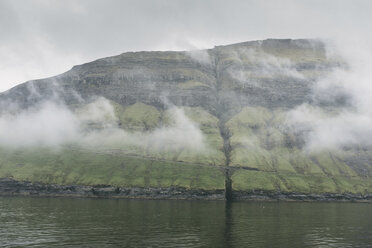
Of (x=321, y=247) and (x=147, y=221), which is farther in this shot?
(x=147, y=221)

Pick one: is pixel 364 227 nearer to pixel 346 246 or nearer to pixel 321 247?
pixel 346 246

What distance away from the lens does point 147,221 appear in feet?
326

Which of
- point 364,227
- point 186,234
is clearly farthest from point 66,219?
point 364,227

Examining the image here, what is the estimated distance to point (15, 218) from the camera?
101m

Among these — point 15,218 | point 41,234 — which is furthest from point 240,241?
point 15,218

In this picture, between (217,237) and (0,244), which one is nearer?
(0,244)

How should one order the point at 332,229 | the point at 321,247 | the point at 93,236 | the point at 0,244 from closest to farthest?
the point at 0,244, the point at 321,247, the point at 93,236, the point at 332,229

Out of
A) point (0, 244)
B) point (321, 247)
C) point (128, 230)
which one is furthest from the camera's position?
point (128, 230)

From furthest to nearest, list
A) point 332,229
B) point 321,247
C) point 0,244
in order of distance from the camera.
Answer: point 332,229 → point 321,247 → point 0,244

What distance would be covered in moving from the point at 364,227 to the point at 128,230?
271 feet

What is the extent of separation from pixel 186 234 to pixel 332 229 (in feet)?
171

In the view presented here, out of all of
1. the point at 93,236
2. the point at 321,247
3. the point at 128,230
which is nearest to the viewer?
the point at 321,247

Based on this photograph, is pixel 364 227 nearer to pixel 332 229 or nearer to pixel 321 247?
pixel 332 229

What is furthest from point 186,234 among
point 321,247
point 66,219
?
point 66,219
